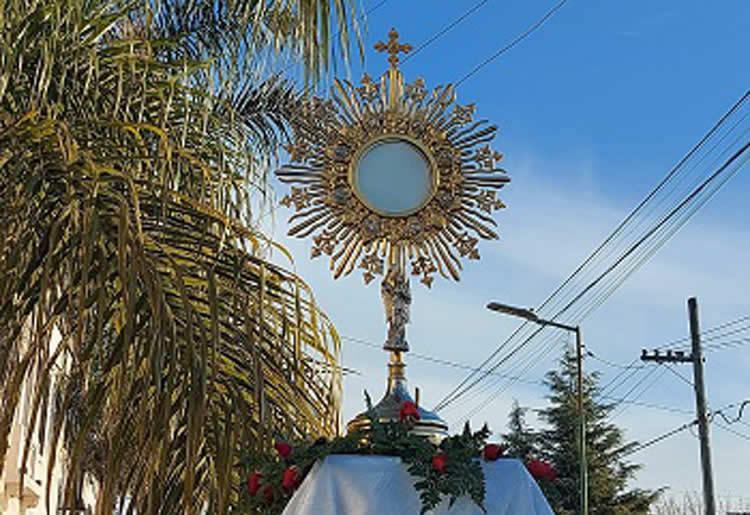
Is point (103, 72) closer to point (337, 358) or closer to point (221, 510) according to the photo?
point (337, 358)

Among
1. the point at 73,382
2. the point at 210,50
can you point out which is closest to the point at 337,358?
the point at 73,382

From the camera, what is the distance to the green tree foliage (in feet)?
10.5

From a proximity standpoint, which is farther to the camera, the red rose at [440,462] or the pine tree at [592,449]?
the pine tree at [592,449]

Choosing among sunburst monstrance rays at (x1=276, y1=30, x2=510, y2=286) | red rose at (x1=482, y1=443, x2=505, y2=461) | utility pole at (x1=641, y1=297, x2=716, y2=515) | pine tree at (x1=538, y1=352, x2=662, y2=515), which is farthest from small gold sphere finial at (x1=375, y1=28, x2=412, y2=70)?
pine tree at (x1=538, y1=352, x2=662, y2=515)

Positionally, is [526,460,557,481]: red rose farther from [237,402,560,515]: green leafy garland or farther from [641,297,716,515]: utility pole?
[641,297,716,515]: utility pole

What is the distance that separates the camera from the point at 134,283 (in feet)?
10.1

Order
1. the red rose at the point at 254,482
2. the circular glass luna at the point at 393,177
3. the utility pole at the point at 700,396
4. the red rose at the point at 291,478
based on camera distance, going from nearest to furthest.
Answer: the red rose at the point at 291,478 → the red rose at the point at 254,482 → the circular glass luna at the point at 393,177 → the utility pole at the point at 700,396

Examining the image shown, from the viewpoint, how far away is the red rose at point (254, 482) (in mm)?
3672

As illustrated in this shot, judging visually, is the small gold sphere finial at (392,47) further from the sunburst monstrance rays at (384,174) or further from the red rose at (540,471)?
the red rose at (540,471)

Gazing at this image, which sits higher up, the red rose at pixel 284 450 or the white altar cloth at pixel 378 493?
the red rose at pixel 284 450

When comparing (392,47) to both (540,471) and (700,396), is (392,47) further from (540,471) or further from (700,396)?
(700,396)

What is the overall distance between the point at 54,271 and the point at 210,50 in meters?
4.63

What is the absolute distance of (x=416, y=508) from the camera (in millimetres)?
3471

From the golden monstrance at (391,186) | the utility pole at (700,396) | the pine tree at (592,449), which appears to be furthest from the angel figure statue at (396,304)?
the pine tree at (592,449)
